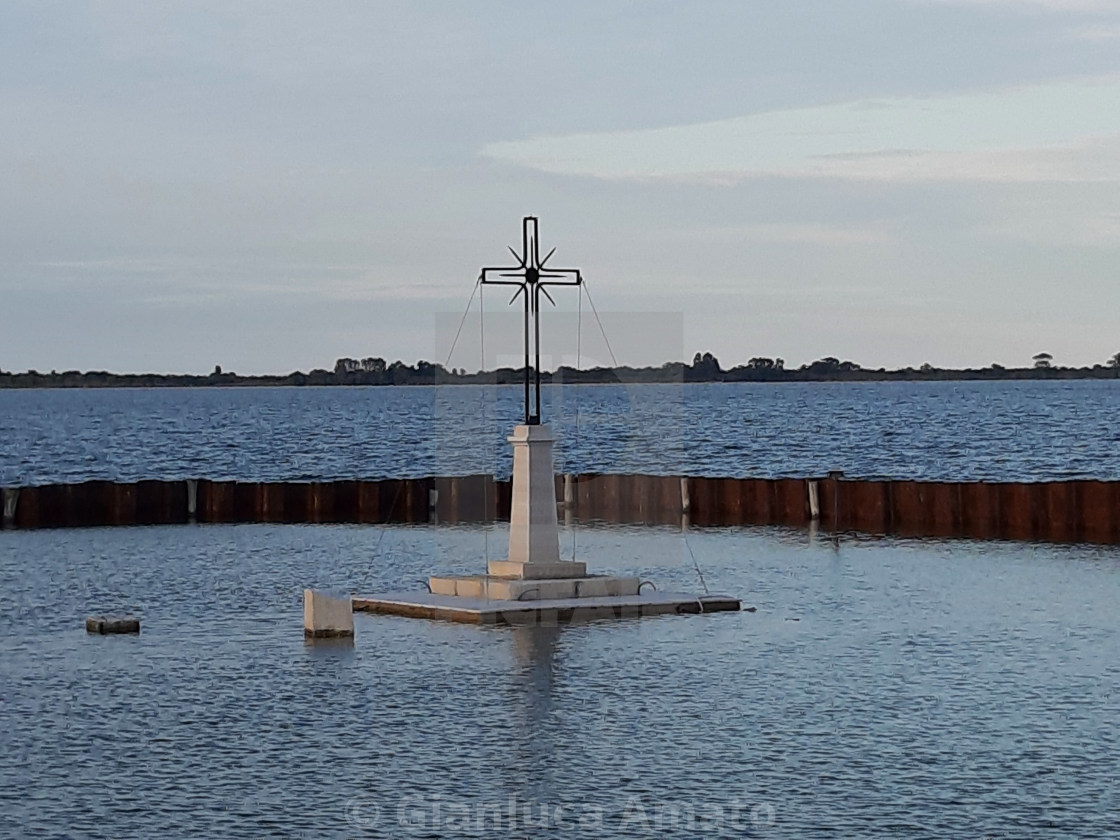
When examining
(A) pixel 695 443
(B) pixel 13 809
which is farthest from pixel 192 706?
(A) pixel 695 443

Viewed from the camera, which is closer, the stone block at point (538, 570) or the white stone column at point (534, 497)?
the white stone column at point (534, 497)

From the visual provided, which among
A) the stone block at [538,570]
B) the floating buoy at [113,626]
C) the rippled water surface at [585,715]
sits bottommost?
the rippled water surface at [585,715]

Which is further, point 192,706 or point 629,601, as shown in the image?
point 629,601

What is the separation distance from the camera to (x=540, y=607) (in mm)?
25844

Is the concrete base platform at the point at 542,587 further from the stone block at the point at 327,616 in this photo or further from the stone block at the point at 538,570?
the stone block at the point at 327,616

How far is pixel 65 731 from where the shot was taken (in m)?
18.4

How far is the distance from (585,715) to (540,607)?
22.7 ft

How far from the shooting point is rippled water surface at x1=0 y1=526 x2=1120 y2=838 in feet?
49.2

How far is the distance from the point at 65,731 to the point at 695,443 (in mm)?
91873

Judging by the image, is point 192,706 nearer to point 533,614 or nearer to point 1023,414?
point 533,614

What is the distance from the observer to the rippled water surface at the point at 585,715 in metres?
15.0

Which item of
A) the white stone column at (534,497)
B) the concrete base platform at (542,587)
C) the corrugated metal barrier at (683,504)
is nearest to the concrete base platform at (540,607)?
the concrete base platform at (542,587)

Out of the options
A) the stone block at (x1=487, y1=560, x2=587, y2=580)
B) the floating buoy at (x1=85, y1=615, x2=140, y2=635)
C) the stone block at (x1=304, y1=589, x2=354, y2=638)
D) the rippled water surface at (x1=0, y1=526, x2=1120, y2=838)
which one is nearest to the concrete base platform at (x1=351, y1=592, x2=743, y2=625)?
the stone block at (x1=487, y1=560, x2=587, y2=580)

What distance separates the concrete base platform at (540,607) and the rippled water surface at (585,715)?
57cm
